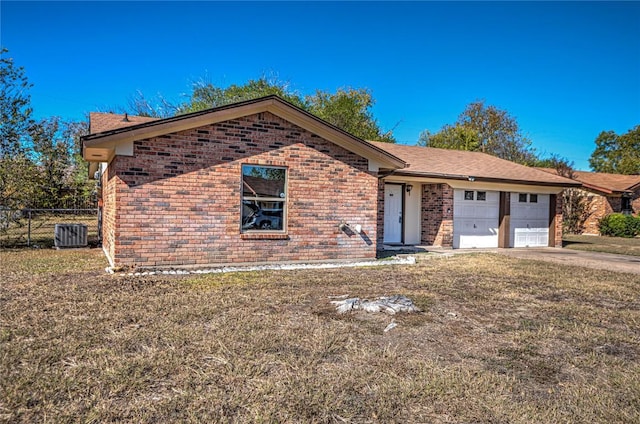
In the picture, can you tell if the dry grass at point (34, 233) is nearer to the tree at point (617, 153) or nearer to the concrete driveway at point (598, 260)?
the concrete driveway at point (598, 260)

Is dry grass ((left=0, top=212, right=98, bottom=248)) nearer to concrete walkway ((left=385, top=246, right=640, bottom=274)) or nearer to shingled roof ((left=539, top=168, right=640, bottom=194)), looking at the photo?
concrete walkway ((left=385, top=246, right=640, bottom=274))

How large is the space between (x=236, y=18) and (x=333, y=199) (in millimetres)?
8375

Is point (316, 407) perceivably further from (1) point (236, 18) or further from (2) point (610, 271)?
(1) point (236, 18)

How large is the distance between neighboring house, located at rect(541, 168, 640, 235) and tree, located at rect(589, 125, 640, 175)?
87.5ft

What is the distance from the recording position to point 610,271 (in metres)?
9.77

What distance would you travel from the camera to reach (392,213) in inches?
566

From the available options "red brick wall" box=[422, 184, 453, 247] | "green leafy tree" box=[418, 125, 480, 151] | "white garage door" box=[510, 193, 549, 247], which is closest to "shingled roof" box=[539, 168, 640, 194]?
"green leafy tree" box=[418, 125, 480, 151]

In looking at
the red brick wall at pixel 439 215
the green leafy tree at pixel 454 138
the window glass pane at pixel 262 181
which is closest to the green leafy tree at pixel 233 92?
the green leafy tree at pixel 454 138

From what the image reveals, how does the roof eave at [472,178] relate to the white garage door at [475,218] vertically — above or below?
above

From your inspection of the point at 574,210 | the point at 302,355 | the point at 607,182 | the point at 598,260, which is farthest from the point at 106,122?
the point at 607,182

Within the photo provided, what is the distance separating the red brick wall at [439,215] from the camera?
46.0 feet

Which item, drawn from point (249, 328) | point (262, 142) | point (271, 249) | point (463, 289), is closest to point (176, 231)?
point (271, 249)

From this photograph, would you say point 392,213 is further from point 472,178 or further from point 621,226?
point 621,226

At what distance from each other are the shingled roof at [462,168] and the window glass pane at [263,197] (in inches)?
195
